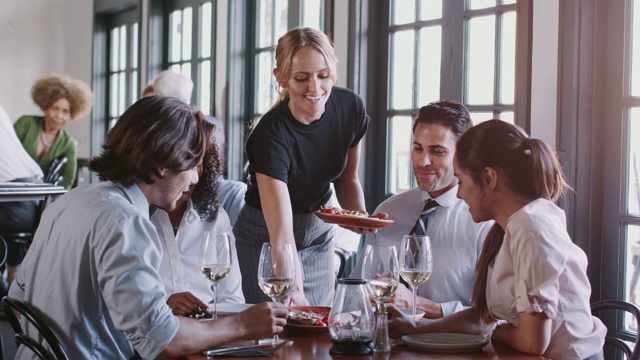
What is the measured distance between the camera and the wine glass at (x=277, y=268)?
6.22ft

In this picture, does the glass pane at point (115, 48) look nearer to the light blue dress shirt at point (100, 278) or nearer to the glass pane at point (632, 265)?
the glass pane at point (632, 265)

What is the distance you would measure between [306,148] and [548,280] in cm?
124

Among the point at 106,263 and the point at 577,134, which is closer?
the point at 106,263

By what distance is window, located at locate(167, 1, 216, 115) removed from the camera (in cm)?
630

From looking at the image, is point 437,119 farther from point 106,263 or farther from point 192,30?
point 192,30

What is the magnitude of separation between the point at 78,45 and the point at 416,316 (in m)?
7.56

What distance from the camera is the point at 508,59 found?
3785 mm

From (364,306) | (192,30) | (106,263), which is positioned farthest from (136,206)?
(192,30)

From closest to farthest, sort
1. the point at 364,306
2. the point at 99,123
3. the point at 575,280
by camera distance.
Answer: the point at 364,306, the point at 575,280, the point at 99,123

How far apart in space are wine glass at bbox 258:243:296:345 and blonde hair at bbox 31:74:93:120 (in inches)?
207

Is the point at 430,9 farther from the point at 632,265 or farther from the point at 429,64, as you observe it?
the point at 632,265

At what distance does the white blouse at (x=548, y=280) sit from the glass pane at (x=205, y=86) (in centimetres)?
469

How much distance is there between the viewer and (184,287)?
2.62 meters

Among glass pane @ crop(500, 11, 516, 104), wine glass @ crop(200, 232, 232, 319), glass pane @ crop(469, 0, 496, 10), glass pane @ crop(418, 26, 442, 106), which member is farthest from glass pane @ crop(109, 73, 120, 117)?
wine glass @ crop(200, 232, 232, 319)
